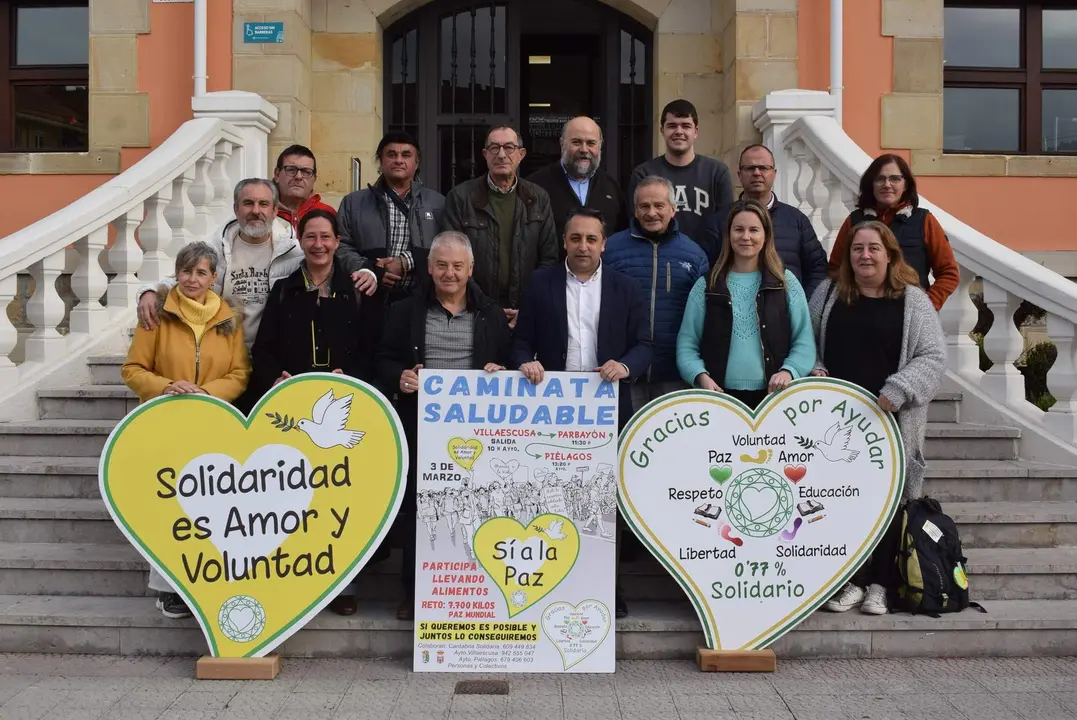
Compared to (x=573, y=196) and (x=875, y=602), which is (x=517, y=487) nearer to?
(x=875, y=602)

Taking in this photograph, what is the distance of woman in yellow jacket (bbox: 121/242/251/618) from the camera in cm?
411

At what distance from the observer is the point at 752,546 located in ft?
13.2

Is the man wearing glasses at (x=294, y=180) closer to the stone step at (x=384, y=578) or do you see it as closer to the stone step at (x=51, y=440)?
the stone step at (x=51, y=440)

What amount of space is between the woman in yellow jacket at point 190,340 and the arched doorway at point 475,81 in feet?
14.1

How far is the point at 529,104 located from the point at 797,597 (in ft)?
19.2

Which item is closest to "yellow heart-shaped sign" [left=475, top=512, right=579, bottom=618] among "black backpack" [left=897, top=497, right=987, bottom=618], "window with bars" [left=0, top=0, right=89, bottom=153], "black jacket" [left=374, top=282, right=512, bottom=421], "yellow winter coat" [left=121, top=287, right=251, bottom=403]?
"black jacket" [left=374, top=282, right=512, bottom=421]

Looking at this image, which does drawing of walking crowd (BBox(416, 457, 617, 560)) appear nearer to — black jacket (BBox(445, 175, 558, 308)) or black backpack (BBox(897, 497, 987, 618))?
black jacket (BBox(445, 175, 558, 308))

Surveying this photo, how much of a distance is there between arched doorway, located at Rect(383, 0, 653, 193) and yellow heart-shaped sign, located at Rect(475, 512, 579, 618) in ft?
15.6

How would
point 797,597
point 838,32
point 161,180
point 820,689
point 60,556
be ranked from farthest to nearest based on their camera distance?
1. point 838,32
2. point 161,180
3. point 60,556
4. point 797,597
5. point 820,689

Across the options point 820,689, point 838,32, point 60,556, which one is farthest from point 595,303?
point 838,32

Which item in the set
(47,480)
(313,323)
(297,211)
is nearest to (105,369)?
(47,480)

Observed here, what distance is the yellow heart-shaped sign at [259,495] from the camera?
3902mm

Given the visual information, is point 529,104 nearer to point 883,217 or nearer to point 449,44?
point 449,44

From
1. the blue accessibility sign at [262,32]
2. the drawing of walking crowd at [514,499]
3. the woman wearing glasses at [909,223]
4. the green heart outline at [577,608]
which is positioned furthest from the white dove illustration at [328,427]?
the blue accessibility sign at [262,32]
